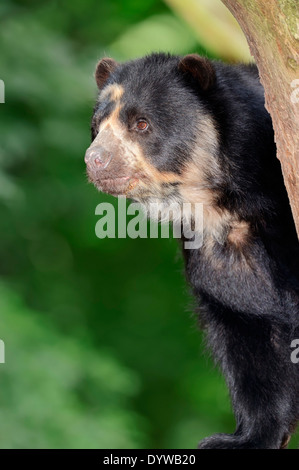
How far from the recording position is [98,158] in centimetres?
477

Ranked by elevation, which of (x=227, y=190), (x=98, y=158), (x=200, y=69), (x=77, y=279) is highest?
(x=200, y=69)

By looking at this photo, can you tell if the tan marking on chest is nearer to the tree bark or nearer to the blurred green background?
the blurred green background

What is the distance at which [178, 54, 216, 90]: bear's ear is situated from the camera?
487 centimetres

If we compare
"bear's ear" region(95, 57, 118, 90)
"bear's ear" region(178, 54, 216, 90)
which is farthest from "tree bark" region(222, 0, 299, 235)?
"bear's ear" region(95, 57, 118, 90)

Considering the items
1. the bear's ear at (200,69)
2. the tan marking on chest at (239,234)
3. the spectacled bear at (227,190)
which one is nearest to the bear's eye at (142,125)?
the spectacled bear at (227,190)

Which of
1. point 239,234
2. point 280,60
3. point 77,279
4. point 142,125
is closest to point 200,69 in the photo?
point 142,125

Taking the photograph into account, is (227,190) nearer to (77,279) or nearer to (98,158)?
(98,158)

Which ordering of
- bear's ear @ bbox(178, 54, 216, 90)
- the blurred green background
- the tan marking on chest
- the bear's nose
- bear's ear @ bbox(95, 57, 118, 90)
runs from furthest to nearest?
the blurred green background < bear's ear @ bbox(95, 57, 118, 90) < the tan marking on chest < bear's ear @ bbox(178, 54, 216, 90) < the bear's nose

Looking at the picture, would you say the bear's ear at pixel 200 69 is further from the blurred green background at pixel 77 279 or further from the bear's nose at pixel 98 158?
the blurred green background at pixel 77 279

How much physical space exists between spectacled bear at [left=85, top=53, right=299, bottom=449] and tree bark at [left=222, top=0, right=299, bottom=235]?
106cm

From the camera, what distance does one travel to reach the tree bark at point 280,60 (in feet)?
11.4

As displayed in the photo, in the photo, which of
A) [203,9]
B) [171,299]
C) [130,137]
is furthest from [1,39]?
[171,299]

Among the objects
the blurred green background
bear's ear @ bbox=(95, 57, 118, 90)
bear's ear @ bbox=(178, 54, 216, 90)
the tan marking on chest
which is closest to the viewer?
bear's ear @ bbox=(178, 54, 216, 90)

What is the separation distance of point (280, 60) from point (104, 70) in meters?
2.07
